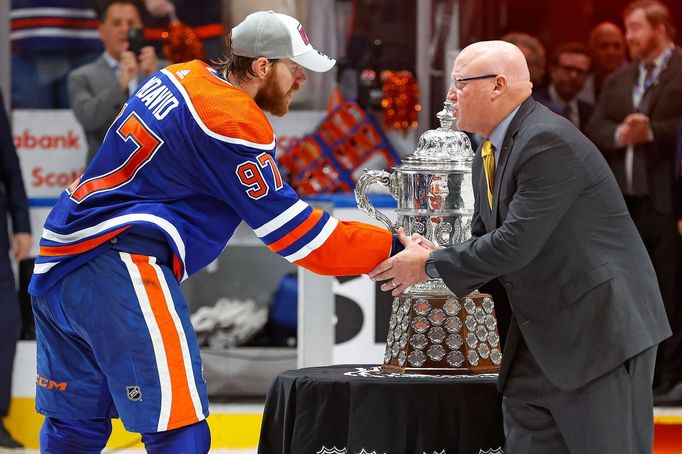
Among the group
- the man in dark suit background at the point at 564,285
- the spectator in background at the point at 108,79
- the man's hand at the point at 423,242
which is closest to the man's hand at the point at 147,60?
the spectator in background at the point at 108,79

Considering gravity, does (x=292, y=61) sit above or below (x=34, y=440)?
above

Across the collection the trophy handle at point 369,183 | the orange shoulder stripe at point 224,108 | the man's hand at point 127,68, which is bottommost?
the trophy handle at point 369,183

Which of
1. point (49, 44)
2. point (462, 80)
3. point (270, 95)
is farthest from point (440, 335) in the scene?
point (49, 44)

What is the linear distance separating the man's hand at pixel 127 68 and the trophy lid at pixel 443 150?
140 inches

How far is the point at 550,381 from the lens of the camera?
334 cm

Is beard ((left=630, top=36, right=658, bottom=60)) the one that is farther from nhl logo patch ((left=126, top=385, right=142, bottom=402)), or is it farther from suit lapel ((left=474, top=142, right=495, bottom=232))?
nhl logo patch ((left=126, top=385, right=142, bottom=402))

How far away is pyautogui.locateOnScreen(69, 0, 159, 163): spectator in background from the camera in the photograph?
711 centimetres

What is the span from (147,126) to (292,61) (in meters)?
0.48

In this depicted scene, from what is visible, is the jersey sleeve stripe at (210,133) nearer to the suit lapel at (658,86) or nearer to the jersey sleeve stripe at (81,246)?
the jersey sleeve stripe at (81,246)

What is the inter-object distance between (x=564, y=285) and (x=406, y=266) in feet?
1.66

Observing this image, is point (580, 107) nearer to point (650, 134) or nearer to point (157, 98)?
point (650, 134)

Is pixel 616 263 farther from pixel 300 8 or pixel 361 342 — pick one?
pixel 300 8

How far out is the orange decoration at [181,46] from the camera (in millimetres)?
7410

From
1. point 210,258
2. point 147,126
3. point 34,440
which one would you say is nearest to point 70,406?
point 210,258
